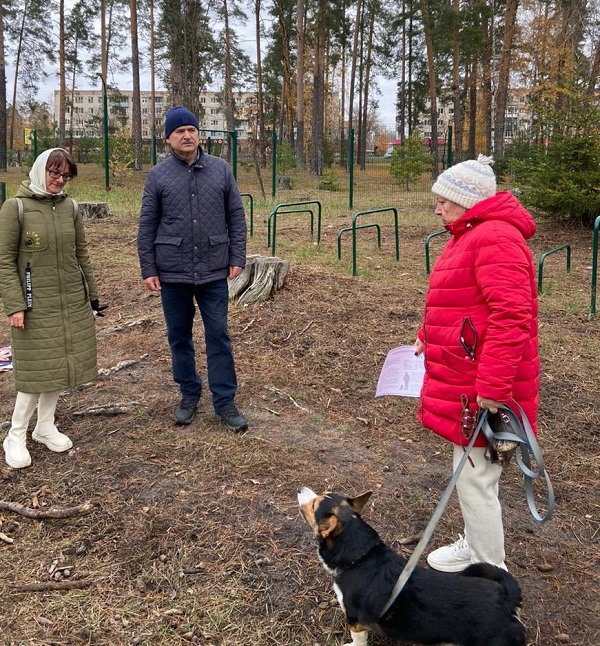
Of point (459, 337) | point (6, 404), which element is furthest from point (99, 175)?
point (459, 337)

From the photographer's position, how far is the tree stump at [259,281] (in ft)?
19.4

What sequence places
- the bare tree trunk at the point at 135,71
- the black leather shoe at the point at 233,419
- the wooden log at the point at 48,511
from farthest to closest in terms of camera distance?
the bare tree trunk at the point at 135,71 < the black leather shoe at the point at 233,419 < the wooden log at the point at 48,511

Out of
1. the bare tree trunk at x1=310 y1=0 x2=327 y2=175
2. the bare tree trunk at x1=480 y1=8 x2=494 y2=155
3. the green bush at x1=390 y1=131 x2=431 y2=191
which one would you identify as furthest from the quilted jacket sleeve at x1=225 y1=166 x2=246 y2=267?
the bare tree trunk at x1=480 y1=8 x2=494 y2=155

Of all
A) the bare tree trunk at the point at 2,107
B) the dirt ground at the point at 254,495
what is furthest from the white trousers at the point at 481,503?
the bare tree trunk at the point at 2,107

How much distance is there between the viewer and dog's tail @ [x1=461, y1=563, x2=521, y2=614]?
1.95 metres

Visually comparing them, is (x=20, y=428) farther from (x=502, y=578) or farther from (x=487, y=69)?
(x=487, y=69)

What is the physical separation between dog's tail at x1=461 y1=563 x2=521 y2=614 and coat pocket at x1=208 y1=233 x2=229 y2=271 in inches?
82.3

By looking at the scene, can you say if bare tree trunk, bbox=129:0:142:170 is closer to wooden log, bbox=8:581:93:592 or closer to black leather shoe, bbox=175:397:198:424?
black leather shoe, bbox=175:397:198:424

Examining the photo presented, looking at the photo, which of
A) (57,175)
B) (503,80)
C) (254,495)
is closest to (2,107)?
(503,80)

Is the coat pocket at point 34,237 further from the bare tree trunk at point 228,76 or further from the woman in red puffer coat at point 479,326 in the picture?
the bare tree trunk at point 228,76

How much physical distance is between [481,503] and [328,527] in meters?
0.55

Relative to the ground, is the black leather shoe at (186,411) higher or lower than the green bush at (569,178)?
lower

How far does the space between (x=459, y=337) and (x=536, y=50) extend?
29.2 meters

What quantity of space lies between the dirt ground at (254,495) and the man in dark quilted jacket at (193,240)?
473 mm
